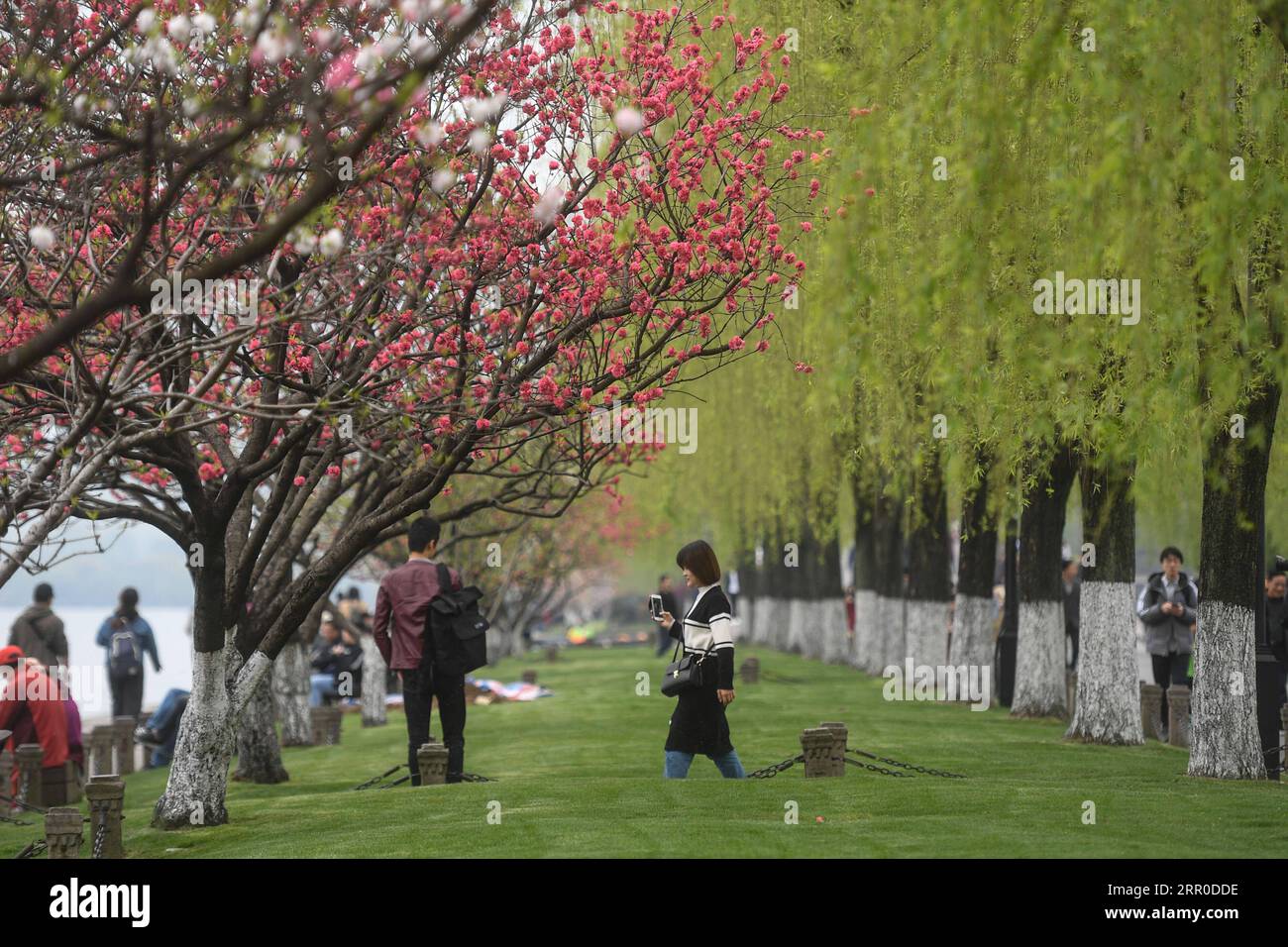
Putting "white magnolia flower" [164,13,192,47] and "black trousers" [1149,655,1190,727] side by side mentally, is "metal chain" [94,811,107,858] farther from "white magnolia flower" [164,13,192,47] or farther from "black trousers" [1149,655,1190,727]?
"black trousers" [1149,655,1190,727]

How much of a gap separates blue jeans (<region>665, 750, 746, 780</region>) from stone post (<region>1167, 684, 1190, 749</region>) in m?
7.24

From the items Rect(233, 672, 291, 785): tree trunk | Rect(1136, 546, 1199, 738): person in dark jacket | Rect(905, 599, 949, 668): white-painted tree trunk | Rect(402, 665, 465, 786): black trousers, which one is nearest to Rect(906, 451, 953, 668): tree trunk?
Rect(905, 599, 949, 668): white-painted tree trunk

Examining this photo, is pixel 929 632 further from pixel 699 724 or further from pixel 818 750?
pixel 699 724

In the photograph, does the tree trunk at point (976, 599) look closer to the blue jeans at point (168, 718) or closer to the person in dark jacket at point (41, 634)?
the blue jeans at point (168, 718)

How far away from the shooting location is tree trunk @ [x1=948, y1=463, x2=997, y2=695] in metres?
22.5

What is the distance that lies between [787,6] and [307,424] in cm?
875

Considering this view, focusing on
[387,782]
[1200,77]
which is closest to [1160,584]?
[387,782]

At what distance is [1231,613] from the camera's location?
13.3 metres

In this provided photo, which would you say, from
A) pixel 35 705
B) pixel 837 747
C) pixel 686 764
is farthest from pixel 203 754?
pixel 837 747

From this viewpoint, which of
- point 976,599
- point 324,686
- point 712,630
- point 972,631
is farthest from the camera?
point 324,686

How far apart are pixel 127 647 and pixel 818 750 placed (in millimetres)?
13757
